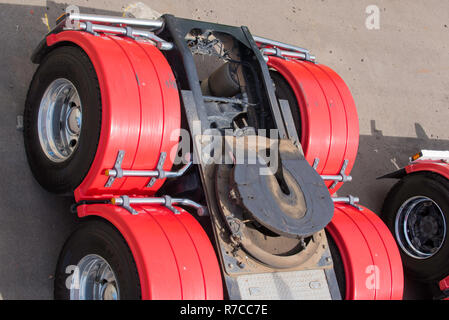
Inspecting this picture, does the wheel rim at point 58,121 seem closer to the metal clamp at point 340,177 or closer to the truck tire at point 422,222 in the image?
the metal clamp at point 340,177

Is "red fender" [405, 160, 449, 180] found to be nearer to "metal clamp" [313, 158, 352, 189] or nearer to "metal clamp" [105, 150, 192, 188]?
"metal clamp" [313, 158, 352, 189]

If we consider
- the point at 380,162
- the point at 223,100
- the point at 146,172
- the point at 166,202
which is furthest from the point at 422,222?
the point at 146,172

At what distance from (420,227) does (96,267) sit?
9.57ft

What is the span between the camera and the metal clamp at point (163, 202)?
113 inches

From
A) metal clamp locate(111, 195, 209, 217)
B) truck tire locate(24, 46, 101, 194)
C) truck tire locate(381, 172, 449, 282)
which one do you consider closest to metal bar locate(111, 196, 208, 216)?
metal clamp locate(111, 195, 209, 217)

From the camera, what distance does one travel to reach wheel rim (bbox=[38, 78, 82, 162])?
11.4 ft

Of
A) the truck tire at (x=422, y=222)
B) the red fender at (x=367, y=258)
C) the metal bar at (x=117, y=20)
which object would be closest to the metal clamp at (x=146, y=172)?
the metal bar at (x=117, y=20)

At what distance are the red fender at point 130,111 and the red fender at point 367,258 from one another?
1.28 metres

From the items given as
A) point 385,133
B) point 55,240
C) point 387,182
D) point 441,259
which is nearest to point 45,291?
point 55,240

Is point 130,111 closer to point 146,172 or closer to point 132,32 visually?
point 146,172

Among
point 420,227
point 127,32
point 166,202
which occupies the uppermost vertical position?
point 127,32

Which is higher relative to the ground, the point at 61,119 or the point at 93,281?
the point at 61,119

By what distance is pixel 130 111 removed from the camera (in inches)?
115
